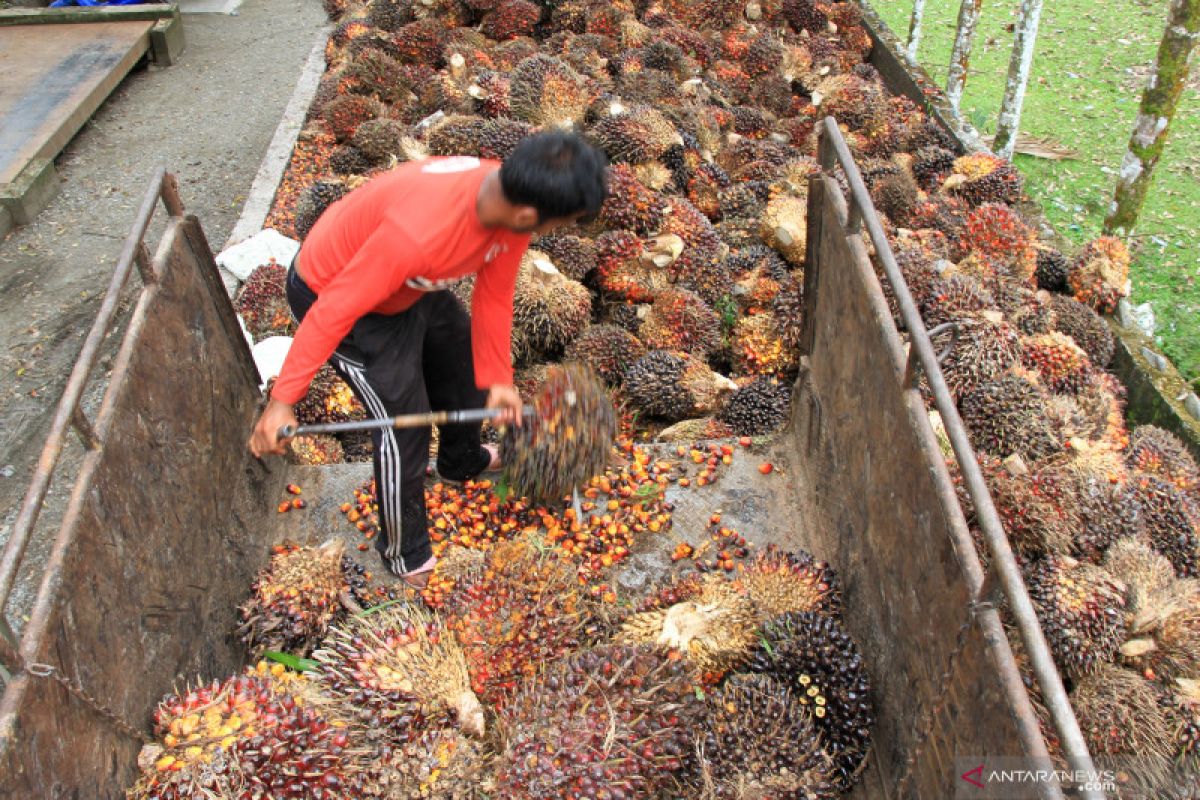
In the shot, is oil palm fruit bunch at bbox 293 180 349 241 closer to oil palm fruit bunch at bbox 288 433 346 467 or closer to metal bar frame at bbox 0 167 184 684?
oil palm fruit bunch at bbox 288 433 346 467

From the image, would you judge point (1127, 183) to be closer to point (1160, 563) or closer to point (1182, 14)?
point (1182, 14)

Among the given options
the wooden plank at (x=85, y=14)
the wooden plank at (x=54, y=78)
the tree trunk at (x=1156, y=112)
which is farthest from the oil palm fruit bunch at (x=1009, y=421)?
the wooden plank at (x=85, y=14)

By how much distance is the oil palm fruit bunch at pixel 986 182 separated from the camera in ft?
17.4

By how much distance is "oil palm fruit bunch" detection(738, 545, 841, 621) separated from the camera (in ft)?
9.34

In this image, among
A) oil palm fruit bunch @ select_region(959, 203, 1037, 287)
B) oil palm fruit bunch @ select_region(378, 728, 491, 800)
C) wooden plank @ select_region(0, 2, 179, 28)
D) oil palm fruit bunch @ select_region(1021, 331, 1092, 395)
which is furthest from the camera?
wooden plank @ select_region(0, 2, 179, 28)

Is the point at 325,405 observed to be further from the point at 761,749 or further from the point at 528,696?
the point at 761,749

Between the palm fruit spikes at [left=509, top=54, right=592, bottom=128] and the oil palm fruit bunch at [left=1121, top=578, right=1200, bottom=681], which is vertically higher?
the palm fruit spikes at [left=509, top=54, right=592, bottom=128]

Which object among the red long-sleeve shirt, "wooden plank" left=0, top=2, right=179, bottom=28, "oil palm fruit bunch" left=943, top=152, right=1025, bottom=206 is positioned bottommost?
"oil palm fruit bunch" left=943, top=152, right=1025, bottom=206

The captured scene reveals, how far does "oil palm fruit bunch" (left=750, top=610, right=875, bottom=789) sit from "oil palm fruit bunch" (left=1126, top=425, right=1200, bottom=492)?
1868 mm

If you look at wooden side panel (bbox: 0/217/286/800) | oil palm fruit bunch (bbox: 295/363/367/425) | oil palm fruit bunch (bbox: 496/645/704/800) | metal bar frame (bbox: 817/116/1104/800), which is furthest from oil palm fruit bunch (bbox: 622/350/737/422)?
oil palm fruit bunch (bbox: 496/645/704/800)

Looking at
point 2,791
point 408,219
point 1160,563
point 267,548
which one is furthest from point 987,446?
point 2,791

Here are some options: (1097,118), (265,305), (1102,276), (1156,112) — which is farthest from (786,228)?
(1097,118)

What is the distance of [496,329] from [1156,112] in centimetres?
395

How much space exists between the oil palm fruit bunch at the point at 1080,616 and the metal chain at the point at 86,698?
2.60m
